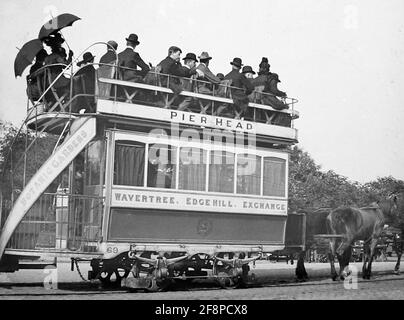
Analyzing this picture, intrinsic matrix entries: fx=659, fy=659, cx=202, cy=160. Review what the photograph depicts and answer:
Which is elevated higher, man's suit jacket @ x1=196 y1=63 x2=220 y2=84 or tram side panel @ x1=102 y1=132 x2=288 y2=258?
man's suit jacket @ x1=196 y1=63 x2=220 y2=84

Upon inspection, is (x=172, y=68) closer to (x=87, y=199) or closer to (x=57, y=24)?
(x=57, y=24)

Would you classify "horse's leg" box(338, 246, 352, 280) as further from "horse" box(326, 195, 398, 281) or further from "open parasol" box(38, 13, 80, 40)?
"open parasol" box(38, 13, 80, 40)

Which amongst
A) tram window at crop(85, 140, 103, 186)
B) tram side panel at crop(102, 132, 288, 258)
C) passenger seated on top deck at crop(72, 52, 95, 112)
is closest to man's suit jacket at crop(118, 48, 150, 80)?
passenger seated on top deck at crop(72, 52, 95, 112)

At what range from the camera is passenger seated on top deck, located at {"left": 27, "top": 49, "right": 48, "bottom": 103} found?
42.8 ft

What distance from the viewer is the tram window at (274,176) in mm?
14789

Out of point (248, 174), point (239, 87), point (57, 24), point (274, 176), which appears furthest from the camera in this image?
point (274, 176)

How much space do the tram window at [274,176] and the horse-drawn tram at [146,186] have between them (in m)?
0.04

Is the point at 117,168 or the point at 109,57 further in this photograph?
the point at 109,57

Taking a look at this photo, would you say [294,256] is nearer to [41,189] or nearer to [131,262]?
[131,262]

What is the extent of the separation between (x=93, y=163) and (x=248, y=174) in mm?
3417

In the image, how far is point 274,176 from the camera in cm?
1495

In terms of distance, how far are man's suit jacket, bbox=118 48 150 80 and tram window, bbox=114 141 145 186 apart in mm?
1374

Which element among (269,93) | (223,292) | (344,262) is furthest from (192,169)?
(344,262)

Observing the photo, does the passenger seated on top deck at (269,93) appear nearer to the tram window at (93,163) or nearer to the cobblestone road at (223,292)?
the cobblestone road at (223,292)
